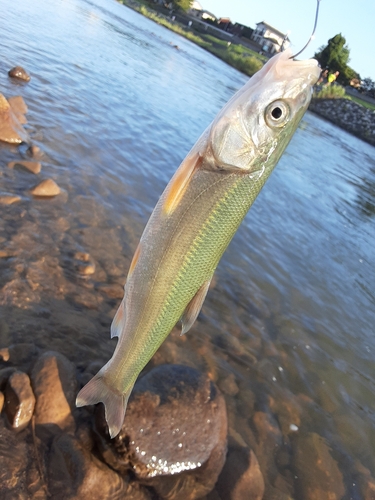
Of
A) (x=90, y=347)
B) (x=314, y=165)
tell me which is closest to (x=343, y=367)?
(x=90, y=347)

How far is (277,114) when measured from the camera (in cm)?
235

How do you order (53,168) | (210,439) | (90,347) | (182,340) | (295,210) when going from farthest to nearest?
(295,210), (53,168), (182,340), (90,347), (210,439)

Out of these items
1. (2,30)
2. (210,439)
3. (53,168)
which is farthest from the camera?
(2,30)

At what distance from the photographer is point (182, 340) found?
5.34 m

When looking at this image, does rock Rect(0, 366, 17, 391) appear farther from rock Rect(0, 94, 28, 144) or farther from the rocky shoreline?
the rocky shoreline

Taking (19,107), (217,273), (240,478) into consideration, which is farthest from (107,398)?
(19,107)

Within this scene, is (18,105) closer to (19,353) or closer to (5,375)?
(19,353)

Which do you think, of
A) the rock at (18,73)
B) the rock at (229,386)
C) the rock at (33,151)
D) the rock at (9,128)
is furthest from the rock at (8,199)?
the rock at (18,73)

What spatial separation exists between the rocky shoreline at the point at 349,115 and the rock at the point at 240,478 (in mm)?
47081

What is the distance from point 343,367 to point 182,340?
9.38ft

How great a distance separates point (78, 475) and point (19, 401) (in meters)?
0.81

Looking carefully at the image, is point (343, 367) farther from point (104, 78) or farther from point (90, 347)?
point (104, 78)

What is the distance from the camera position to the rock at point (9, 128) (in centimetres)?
747

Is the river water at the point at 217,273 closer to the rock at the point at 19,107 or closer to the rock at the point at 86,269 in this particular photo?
the rock at the point at 86,269
